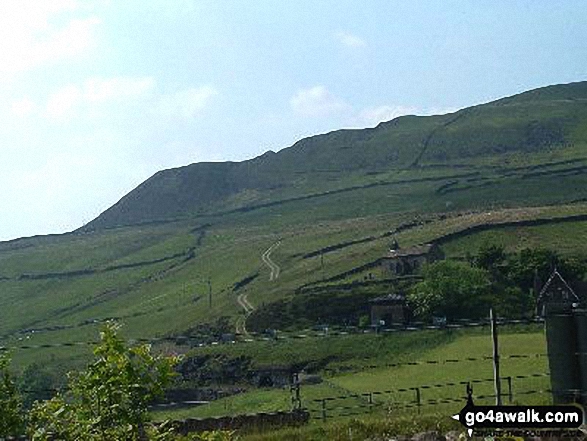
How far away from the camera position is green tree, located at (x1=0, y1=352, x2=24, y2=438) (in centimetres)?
1762

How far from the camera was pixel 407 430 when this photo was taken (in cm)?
2173

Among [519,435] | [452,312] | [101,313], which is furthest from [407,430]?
[101,313]

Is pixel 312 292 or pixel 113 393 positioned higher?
pixel 113 393

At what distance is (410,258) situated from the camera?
389 feet

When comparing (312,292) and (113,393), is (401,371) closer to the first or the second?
(312,292)

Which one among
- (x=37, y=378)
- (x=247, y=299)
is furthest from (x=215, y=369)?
(x=247, y=299)

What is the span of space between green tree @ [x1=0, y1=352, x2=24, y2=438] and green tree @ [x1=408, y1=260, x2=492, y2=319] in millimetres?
73578

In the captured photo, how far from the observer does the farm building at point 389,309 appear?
92188 mm

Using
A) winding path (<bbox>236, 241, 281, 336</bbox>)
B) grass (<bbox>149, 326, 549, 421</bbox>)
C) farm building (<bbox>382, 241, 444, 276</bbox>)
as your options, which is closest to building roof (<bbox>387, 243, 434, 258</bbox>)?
farm building (<bbox>382, 241, 444, 276</bbox>)

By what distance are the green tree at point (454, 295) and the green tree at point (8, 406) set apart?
73.6m

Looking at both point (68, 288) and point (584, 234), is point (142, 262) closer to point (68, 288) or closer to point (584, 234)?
point (68, 288)

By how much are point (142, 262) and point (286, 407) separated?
6003 inches

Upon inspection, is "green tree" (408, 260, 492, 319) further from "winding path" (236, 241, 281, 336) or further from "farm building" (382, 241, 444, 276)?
"winding path" (236, 241, 281, 336)

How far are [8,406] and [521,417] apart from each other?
41.1 feet
